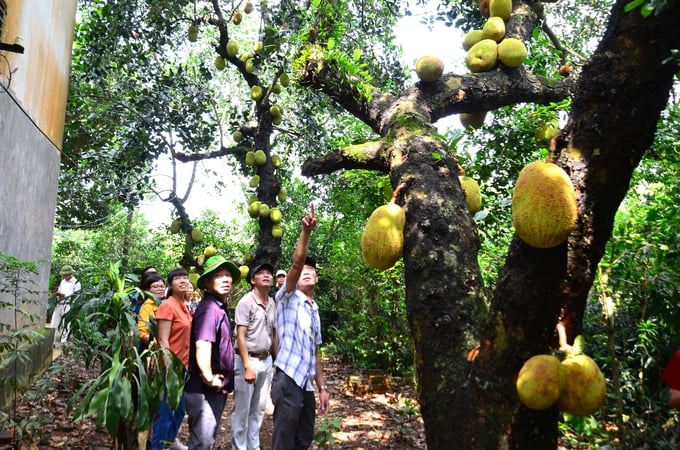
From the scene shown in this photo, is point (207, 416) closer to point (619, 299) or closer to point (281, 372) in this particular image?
point (281, 372)

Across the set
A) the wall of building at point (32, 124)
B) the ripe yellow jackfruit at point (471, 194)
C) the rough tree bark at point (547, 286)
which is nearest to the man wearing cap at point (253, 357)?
the wall of building at point (32, 124)

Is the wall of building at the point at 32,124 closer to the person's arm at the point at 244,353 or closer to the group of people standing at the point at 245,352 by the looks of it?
the group of people standing at the point at 245,352

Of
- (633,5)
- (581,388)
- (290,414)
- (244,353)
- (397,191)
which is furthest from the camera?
(244,353)

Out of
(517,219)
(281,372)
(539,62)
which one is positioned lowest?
(281,372)

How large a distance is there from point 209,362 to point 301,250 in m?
0.92

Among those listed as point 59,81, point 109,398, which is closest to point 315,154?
point 59,81

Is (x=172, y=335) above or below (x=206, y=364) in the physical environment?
above

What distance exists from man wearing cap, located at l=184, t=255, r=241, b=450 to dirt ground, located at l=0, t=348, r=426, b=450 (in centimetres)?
87

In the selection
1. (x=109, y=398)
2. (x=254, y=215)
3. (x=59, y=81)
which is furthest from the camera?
(x=254, y=215)

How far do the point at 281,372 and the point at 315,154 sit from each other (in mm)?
5655

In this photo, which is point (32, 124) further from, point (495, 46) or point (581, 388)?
point (581, 388)

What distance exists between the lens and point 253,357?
4133 millimetres

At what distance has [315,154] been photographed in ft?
28.8

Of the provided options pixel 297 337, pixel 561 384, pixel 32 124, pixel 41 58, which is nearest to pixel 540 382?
pixel 561 384
